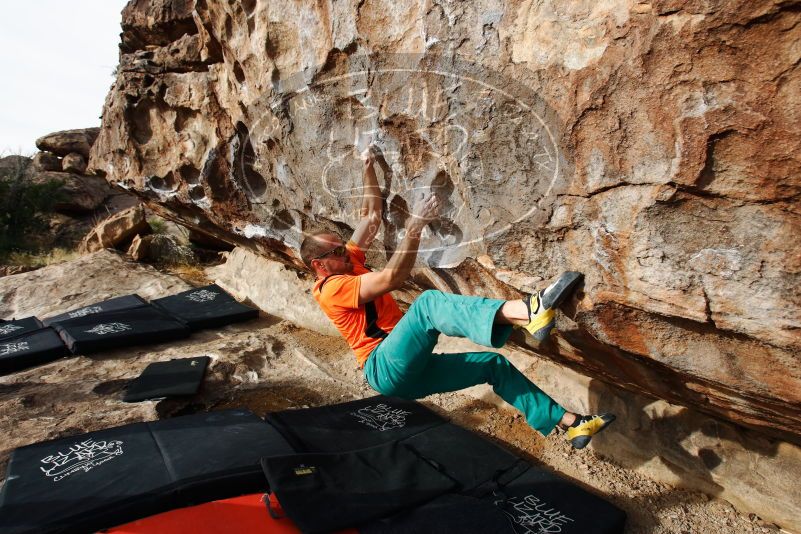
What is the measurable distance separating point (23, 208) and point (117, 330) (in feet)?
23.6

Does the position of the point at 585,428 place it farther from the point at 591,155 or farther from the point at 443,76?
the point at 443,76

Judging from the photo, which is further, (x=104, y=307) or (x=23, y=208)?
(x=23, y=208)

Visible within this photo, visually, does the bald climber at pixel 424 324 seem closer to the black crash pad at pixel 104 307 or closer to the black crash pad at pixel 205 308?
the black crash pad at pixel 205 308

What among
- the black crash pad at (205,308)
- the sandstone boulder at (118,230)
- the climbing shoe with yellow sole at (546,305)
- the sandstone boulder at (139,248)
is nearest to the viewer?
→ the climbing shoe with yellow sole at (546,305)

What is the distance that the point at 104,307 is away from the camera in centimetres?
462

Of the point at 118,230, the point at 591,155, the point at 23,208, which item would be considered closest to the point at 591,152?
the point at 591,155

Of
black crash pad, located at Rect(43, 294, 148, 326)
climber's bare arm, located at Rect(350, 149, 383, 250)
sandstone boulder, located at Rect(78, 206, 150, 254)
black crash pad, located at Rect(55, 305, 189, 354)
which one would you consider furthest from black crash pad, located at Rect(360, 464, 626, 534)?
sandstone boulder, located at Rect(78, 206, 150, 254)

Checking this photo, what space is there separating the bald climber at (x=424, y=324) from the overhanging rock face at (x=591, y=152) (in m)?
0.21

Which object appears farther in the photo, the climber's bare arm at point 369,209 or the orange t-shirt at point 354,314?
the climber's bare arm at point 369,209

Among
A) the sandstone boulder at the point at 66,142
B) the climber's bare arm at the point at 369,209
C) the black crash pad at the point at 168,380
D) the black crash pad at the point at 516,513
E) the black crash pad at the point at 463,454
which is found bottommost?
the black crash pad at the point at 516,513

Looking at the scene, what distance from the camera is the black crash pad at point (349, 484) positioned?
6.48ft

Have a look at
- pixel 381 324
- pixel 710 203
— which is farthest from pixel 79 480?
pixel 710 203

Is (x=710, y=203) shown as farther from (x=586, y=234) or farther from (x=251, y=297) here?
(x=251, y=297)

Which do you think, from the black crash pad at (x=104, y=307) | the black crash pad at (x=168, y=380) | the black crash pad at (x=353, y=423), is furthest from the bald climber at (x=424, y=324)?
the black crash pad at (x=104, y=307)
